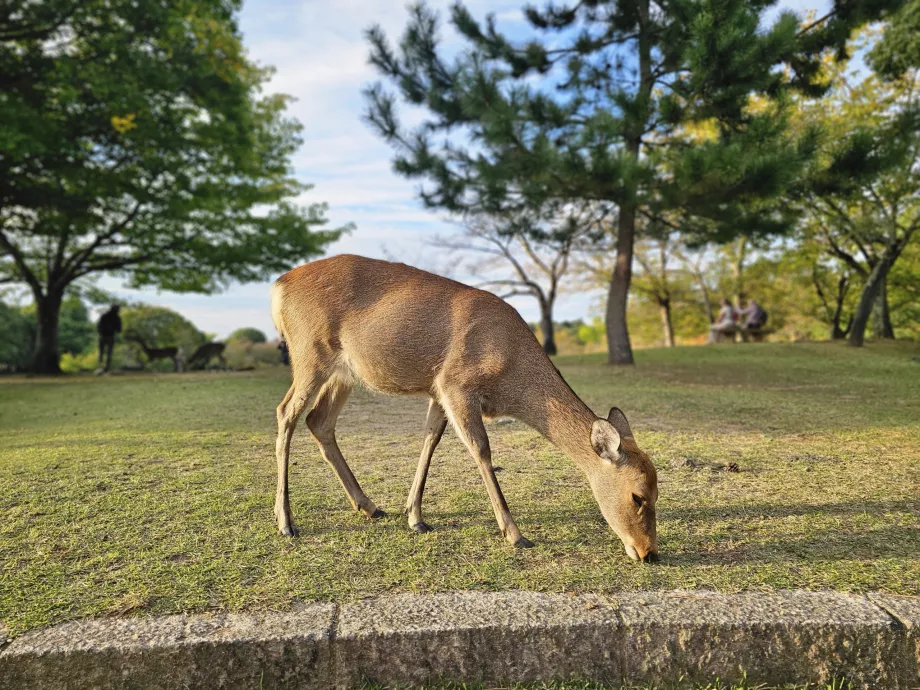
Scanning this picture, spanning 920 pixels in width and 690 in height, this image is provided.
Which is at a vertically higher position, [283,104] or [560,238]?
[283,104]

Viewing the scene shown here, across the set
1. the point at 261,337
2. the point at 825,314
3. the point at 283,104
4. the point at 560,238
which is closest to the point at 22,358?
the point at 261,337

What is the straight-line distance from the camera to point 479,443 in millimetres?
3469

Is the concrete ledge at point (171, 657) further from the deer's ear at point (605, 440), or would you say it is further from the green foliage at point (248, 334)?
the green foliage at point (248, 334)

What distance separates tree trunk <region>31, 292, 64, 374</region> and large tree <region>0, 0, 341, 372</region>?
3cm

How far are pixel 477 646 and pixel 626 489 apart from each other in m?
1.19

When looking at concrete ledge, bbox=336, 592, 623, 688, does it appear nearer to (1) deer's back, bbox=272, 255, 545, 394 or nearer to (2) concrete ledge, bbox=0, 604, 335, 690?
(2) concrete ledge, bbox=0, 604, 335, 690

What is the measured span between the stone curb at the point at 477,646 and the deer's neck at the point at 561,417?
0.98 m

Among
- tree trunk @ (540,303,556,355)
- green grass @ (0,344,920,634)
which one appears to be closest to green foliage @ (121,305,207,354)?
tree trunk @ (540,303,556,355)

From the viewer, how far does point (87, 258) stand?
18578mm

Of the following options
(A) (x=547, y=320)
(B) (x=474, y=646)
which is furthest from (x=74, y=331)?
(B) (x=474, y=646)

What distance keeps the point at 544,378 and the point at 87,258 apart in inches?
743

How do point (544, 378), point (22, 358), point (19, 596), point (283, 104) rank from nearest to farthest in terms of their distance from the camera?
point (19, 596)
point (544, 378)
point (283, 104)
point (22, 358)

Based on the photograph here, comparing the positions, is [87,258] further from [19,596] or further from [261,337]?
[19,596]

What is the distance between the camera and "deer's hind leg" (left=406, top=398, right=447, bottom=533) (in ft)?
12.0
